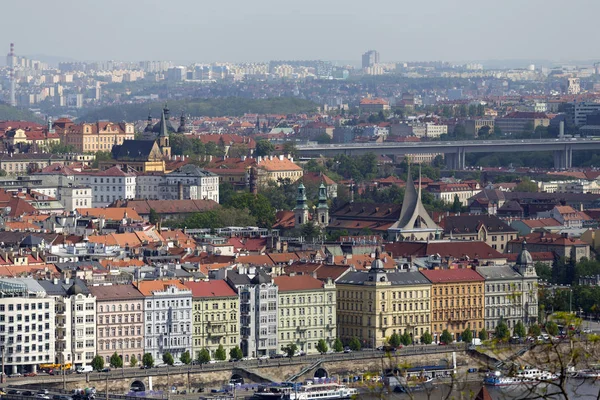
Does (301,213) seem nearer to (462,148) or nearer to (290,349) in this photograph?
(290,349)

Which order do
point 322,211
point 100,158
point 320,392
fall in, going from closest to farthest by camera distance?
1. point 320,392
2. point 322,211
3. point 100,158

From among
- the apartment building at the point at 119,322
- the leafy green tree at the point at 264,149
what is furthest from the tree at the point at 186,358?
the leafy green tree at the point at 264,149

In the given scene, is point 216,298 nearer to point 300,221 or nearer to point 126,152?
point 300,221

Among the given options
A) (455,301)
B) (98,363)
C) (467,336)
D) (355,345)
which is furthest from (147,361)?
(455,301)

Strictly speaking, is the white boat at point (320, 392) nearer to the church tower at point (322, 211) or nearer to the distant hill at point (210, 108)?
the church tower at point (322, 211)

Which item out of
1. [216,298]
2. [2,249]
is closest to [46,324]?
[216,298]

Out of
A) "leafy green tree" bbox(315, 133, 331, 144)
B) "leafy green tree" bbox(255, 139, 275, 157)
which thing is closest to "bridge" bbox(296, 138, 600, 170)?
"leafy green tree" bbox(255, 139, 275, 157)

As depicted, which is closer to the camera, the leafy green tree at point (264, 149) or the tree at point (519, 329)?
the tree at point (519, 329)
